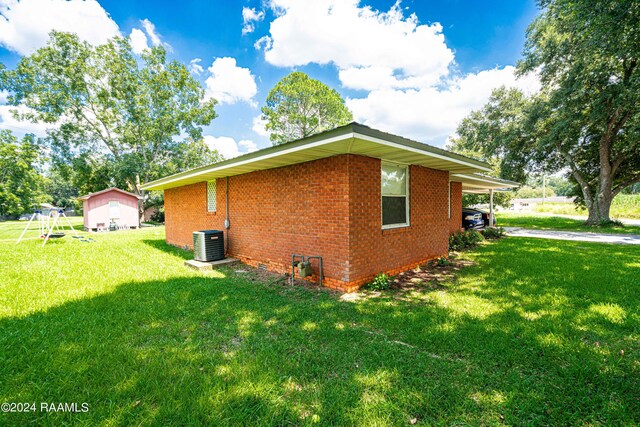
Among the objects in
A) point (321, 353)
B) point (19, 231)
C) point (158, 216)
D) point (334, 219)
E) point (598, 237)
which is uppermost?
point (334, 219)

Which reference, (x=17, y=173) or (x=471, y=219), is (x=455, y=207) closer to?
(x=471, y=219)

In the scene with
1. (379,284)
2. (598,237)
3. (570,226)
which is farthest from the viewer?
(570,226)

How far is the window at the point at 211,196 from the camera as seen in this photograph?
331 inches

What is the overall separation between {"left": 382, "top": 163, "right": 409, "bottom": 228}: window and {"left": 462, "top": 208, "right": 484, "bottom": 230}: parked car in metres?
8.31

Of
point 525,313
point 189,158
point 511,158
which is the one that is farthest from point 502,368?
point 189,158

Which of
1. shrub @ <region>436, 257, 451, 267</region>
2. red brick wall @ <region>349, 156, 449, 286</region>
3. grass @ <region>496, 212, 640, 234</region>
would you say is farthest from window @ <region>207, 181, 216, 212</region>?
grass @ <region>496, 212, 640, 234</region>

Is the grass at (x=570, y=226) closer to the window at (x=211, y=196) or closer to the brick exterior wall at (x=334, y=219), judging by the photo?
the brick exterior wall at (x=334, y=219)

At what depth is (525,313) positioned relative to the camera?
372cm

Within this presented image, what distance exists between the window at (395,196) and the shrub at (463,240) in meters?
4.07

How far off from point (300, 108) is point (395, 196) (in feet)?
77.2

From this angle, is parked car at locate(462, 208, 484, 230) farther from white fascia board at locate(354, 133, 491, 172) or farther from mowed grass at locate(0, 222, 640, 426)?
mowed grass at locate(0, 222, 640, 426)

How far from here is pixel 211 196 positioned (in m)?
8.56

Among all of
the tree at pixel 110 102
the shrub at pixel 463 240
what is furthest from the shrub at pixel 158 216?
the shrub at pixel 463 240

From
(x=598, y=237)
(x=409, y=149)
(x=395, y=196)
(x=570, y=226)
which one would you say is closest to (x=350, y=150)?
(x=409, y=149)
